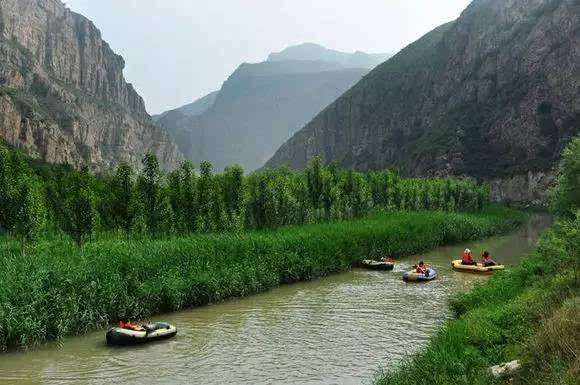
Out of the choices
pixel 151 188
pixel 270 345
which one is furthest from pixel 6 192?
pixel 270 345

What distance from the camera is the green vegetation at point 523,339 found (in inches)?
413

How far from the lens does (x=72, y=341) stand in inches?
861

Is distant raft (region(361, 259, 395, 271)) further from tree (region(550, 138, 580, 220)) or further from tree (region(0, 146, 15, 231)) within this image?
tree (region(0, 146, 15, 231))

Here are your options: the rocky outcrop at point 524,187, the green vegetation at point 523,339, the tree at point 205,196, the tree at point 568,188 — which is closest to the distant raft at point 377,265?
the tree at point 568,188

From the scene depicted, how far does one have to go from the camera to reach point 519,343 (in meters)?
13.8

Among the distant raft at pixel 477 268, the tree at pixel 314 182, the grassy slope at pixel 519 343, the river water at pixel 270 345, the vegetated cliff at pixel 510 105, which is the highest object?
the vegetated cliff at pixel 510 105

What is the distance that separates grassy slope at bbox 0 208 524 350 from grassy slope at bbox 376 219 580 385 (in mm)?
13218

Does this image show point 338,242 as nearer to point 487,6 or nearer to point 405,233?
point 405,233

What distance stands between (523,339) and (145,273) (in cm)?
1815

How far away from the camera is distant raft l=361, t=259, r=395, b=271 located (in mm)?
42406

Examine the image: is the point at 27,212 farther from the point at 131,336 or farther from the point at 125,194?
the point at 131,336

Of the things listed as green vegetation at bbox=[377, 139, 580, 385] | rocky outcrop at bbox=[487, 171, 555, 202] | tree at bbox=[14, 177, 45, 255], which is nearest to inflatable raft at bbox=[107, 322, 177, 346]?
green vegetation at bbox=[377, 139, 580, 385]

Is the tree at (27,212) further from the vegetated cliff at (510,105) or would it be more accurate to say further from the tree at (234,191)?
the vegetated cliff at (510,105)

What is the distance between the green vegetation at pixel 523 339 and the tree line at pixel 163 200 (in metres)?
23.7
